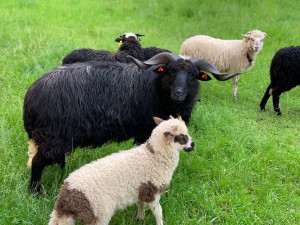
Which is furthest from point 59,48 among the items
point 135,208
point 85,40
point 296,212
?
point 296,212

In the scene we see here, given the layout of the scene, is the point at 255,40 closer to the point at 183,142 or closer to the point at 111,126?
the point at 111,126

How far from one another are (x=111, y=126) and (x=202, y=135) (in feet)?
5.61

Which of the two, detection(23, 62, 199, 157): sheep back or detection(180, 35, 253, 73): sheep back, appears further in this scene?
detection(180, 35, 253, 73): sheep back

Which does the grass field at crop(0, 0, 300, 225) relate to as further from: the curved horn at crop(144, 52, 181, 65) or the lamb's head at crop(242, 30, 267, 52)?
the curved horn at crop(144, 52, 181, 65)

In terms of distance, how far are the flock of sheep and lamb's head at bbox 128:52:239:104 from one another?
1cm

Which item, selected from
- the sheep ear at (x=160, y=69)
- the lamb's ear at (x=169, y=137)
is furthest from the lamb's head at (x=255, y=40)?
the lamb's ear at (x=169, y=137)

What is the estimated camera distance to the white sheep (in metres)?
2.27

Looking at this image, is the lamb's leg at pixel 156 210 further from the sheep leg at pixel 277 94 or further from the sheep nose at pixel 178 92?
the sheep leg at pixel 277 94

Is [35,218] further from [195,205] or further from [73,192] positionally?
[195,205]

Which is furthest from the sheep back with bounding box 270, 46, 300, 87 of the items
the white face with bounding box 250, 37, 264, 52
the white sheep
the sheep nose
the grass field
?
the white sheep

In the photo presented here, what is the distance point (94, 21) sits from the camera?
36.0ft

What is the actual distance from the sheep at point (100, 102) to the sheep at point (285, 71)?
265cm

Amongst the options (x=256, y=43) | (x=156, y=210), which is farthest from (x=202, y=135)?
(x=256, y=43)

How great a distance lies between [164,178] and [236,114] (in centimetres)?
330
